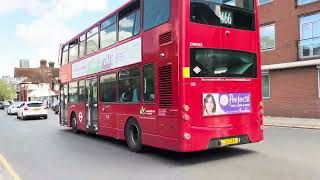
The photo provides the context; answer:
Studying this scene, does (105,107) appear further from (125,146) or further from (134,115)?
(134,115)

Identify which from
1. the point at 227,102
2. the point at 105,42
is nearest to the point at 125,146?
the point at 105,42

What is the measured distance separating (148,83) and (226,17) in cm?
259

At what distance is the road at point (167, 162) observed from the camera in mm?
8273

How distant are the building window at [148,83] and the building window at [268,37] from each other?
17640 mm

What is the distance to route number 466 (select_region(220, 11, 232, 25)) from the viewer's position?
32.3 ft

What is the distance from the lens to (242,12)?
33.7 ft

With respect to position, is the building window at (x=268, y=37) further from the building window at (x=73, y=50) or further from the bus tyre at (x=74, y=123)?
the bus tyre at (x=74, y=123)

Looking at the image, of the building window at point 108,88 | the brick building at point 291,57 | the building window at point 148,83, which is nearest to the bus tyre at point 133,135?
the building window at point 148,83

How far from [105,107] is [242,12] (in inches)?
231

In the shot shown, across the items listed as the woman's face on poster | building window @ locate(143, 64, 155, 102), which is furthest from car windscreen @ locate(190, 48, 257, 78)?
building window @ locate(143, 64, 155, 102)

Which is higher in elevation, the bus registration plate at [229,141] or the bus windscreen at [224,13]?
the bus windscreen at [224,13]

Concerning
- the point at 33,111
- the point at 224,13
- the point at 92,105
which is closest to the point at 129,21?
the point at 224,13

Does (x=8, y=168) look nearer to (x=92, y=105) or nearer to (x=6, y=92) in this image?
(x=92, y=105)

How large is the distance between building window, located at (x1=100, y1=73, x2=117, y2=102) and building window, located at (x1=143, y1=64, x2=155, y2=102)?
2.32m
